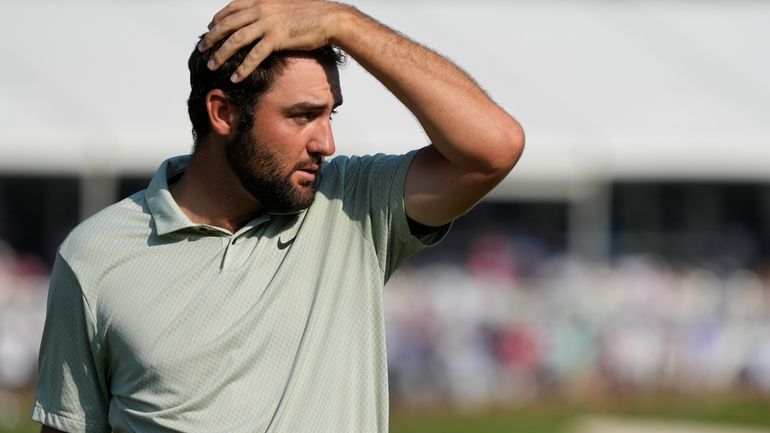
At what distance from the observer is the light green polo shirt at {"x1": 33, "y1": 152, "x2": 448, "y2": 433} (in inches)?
120

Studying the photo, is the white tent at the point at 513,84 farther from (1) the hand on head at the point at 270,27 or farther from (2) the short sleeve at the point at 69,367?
(1) the hand on head at the point at 270,27

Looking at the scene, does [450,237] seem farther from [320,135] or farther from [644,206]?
[320,135]

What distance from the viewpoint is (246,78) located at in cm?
308

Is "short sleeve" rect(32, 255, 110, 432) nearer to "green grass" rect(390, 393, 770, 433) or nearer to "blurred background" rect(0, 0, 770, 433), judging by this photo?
"green grass" rect(390, 393, 770, 433)

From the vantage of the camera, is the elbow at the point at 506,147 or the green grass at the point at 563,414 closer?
the elbow at the point at 506,147

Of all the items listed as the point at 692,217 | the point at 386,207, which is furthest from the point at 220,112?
the point at 692,217

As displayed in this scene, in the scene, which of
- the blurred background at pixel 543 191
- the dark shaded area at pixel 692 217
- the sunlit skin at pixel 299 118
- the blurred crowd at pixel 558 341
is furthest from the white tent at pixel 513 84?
the sunlit skin at pixel 299 118

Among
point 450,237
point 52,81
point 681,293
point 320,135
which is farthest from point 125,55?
point 320,135

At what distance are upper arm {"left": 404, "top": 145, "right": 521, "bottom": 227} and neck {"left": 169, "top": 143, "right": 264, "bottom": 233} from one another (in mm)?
349

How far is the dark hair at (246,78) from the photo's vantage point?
307 centimetres

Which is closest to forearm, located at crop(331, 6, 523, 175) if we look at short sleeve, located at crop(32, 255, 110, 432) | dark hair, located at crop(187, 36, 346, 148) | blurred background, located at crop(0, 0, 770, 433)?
dark hair, located at crop(187, 36, 346, 148)

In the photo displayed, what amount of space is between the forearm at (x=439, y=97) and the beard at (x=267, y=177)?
0.83 feet

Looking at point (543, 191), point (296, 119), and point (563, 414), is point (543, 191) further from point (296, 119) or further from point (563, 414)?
point (296, 119)

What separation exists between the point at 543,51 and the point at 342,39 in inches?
746
